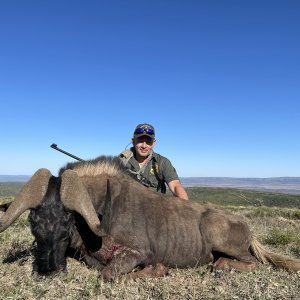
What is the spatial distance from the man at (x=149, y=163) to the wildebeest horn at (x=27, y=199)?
272 cm

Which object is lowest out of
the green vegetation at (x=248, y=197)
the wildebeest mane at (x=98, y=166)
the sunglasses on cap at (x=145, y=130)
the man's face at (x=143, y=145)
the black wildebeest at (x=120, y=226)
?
the green vegetation at (x=248, y=197)

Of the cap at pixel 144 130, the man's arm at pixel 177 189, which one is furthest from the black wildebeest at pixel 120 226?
the cap at pixel 144 130

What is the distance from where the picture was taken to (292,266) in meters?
5.71

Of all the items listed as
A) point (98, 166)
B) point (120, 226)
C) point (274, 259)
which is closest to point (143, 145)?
point (98, 166)

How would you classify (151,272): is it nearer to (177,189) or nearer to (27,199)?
(27,199)

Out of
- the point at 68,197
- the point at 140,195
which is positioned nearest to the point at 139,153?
the point at 140,195

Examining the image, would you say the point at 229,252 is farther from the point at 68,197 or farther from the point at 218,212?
the point at 68,197

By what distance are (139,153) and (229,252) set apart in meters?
2.62

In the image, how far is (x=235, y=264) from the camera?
5.75 metres

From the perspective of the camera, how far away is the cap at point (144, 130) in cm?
747

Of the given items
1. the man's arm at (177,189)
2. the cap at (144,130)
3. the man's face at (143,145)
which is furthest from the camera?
the man's face at (143,145)

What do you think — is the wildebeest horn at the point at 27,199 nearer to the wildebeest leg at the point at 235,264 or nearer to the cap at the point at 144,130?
the wildebeest leg at the point at 235,264

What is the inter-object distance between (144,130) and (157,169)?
0.78m

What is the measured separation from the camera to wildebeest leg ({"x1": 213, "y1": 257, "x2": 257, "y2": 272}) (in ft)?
18.6
